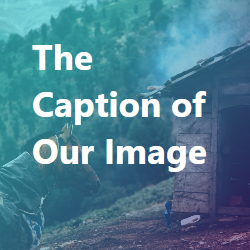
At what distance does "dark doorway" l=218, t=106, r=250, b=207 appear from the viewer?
7114mm

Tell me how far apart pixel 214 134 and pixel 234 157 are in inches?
34.1

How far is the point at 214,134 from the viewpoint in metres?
7.02

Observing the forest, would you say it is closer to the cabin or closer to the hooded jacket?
the cabin

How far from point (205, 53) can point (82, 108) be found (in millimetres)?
18413

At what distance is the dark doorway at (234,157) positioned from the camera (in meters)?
7.11

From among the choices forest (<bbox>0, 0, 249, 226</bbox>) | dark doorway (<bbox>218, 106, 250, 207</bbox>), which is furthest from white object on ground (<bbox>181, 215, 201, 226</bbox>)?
forest (<bbox>0, 0, 249, 226</bbox>)

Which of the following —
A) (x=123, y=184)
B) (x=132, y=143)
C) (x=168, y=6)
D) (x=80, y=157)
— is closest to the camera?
(x=80, y=157)

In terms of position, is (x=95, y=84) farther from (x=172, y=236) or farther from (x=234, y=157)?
(x=172, y=236)

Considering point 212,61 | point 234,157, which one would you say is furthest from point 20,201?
point 234,157

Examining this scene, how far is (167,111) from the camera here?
39.9 metres

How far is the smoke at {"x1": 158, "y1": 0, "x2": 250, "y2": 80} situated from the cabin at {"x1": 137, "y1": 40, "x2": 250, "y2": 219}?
38.3 m

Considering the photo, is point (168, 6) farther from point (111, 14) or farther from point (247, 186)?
point (247, 186)

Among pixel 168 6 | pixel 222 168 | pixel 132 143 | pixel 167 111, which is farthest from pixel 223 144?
pixel 168 6

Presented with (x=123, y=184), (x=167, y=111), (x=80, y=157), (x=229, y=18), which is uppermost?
(x=229, y=18)
